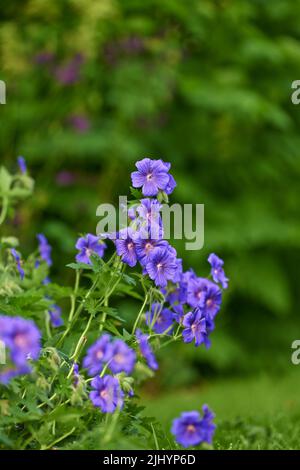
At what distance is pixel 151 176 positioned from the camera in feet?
6.87

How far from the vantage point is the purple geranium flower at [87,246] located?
7.66 feet

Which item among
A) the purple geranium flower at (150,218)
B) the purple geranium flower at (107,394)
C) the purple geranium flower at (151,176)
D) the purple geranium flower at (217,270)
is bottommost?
the purple geranium flower at (107,394)

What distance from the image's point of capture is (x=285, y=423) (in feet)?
11.0

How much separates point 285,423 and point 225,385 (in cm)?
252

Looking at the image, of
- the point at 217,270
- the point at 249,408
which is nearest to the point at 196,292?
the point at 217,270

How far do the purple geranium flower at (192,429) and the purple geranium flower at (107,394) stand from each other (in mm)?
141

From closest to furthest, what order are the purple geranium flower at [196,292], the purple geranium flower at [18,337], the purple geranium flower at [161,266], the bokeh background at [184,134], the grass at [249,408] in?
1. the purple geranium flower at [18,337]
2. the purple geranium flower at [161,266]
3. the purple geranium flower at [196,292]
4. the grass at [249,408]
5. the bokeh background at [184,134]

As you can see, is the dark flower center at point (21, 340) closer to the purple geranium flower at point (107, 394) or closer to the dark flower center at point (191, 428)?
the purple geranium flower at point (107, 394)

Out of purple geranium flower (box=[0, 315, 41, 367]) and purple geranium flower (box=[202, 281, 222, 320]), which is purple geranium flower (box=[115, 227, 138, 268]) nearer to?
purple geranium flower (box=[202, 281, 222, 320])

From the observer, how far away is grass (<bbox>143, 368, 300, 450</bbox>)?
288 centimetres

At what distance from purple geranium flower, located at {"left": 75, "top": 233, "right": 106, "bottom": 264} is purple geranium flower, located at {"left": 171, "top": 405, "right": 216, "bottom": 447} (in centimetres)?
63

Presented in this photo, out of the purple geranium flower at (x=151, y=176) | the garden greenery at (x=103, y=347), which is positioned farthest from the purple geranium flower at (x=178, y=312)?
the purple geranium flower at (x=151, y=176)

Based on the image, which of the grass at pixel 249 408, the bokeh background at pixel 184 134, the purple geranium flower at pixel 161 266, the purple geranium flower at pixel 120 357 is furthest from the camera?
the bokeh background at pixel 184 134

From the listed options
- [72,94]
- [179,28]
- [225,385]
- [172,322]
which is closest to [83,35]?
[72,94]
